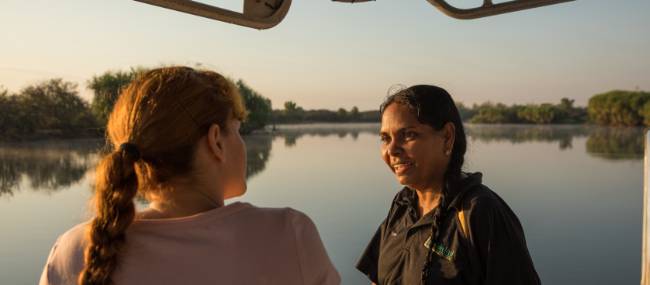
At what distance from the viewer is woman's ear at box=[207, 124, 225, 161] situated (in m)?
0.72

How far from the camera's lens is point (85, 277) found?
2.18ft

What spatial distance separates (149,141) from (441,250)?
72cm

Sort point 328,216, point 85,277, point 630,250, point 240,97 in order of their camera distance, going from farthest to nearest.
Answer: point 328,216, point 630,250, point 240,97, point 85,277

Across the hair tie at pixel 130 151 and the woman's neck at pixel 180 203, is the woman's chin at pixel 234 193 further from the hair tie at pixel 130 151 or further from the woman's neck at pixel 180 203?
the hair tie at pixel 130 151

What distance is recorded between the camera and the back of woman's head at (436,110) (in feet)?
4.30

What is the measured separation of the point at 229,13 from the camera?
3.84 ft

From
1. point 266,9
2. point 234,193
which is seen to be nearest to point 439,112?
point 266,9

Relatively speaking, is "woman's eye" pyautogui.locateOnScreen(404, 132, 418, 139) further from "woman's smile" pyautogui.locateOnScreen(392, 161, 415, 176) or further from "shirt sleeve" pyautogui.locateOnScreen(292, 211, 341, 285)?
"shirt sleeve" pyautogui.locateOnScreen(292, 211, 341, 285)

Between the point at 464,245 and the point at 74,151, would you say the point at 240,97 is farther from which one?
the point at 74,151

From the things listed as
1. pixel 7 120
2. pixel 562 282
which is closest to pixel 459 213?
pixel 562 282

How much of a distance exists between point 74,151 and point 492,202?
2377 cm

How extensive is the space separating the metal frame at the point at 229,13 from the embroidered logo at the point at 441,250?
619 mm

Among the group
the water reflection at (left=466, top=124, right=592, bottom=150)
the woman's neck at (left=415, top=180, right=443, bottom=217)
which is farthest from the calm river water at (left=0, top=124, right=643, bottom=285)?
the water reflection at (left=466, top=124, right=592, bottom=150)

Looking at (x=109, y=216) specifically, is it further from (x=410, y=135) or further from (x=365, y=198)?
(x=365, y=198)
